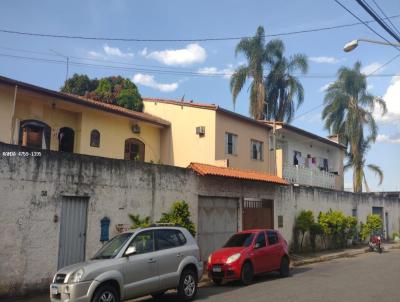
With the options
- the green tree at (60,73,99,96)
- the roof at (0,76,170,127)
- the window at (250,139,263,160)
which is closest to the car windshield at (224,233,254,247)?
the roof at (0,76,170,127)

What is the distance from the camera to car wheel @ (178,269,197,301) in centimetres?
1029

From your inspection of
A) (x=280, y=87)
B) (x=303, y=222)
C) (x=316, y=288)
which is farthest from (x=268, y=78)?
(x=316, y=288)

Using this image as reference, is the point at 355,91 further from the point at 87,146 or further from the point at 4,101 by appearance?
the point at 4,101

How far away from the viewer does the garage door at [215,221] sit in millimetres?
16875

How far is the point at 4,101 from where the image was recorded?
17.2m

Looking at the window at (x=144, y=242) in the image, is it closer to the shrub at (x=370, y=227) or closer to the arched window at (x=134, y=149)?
the arched window at (x=134, y=149)

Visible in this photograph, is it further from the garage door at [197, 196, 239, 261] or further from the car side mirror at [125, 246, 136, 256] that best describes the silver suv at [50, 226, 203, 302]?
the garage door at [197, 196, 239, 261]

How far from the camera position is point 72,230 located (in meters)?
12.4

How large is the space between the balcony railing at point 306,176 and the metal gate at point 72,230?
15609 mm

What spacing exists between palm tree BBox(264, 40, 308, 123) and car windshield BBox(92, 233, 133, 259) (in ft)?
91.7

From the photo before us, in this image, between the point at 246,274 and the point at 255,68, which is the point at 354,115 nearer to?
the point at 255,68

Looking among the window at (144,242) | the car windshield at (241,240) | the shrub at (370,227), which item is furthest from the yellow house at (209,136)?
the window at (144,242)

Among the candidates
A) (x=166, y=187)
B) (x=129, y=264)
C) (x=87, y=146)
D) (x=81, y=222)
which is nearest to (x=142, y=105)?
(x=87, y=146)

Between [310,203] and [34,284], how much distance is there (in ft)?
56.4
